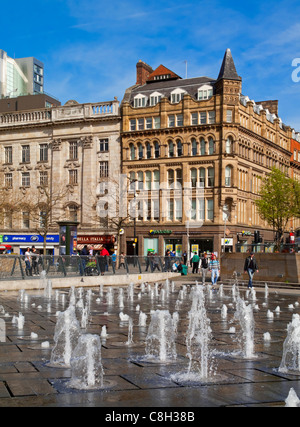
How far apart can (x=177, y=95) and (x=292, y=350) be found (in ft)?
185

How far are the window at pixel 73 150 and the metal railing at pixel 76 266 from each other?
30.5m

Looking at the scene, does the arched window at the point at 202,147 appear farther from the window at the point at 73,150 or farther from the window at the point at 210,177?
the window at the point at 73,150

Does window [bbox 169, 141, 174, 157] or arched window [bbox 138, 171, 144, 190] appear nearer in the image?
window [bbox 169, 141, 174, 157]

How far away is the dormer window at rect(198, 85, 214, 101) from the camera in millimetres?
60875

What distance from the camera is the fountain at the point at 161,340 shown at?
9102mm

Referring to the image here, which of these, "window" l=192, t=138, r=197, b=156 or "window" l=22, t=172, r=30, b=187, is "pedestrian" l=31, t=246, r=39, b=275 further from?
"window" l=22, t=172, r=30, b=187

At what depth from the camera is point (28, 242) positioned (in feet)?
217

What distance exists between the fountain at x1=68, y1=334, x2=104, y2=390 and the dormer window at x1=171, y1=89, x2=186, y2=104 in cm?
5665

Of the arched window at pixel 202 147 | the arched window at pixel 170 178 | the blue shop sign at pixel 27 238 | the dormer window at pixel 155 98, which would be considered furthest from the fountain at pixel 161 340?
the dormer window at pixel 155 98

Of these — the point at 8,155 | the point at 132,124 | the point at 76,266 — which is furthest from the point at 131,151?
the point at 76,266

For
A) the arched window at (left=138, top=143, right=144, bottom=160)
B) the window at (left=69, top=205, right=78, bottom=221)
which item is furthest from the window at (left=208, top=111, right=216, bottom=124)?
the window at (left=69, top=205, right=78, bottom=221)

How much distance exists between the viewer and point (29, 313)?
15.6 m

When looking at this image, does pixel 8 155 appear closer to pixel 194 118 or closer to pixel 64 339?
pixel 194 118

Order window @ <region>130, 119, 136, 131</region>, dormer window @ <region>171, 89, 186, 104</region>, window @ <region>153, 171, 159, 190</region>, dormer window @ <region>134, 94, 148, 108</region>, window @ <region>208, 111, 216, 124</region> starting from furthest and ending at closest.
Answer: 1. dormer window @ <region>134, 94, 148, 108</region>
2. window @ <region>130, 119, 136, 131</region>
3. window @ <region>153, 171, 159, 190</region>
4. dormer window @ <region>171, 89, 186, 104</region>
5. window @ <region>208, 111, 216, 124</region>
